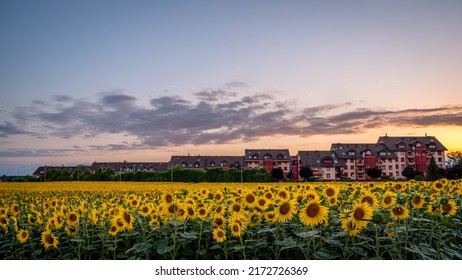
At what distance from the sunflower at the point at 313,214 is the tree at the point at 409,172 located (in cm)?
200

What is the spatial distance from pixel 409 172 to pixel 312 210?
2.25m

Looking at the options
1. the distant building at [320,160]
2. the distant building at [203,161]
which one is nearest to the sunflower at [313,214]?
the distant building at [320,160]

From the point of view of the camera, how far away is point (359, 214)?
2.15m

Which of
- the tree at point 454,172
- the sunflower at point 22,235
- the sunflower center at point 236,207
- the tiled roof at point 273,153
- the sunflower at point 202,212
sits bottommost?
the sunflower at point 22,235

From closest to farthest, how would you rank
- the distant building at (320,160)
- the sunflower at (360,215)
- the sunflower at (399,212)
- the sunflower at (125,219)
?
the sunflower at (360,215) < the sunflower at (399,212) < the sunflower at (125,219) < the distant building at (320,160)

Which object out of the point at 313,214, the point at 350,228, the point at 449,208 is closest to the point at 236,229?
the point at 313,214

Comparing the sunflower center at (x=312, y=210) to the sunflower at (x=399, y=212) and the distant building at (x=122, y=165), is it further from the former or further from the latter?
the distant building at (x=122, y=165)

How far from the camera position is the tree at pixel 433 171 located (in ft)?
11.8

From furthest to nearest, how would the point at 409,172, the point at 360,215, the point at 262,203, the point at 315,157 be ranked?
the point at 315,157
the point at 409,172
the point at 262,203
the point at 360,215

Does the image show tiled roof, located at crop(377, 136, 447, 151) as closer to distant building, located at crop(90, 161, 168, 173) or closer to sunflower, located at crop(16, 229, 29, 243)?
distant building, located at crop(90, 161, 168, 173)

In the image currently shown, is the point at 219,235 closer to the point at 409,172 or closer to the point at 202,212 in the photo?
the point at 202,212
